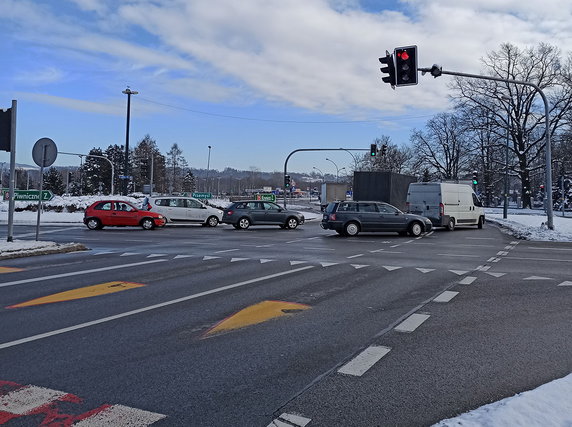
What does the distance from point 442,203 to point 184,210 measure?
1389 cm

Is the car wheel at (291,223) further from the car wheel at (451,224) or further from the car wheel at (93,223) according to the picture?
the car wheel at (93,223)

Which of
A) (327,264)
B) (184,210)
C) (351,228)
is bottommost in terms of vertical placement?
(327,264)

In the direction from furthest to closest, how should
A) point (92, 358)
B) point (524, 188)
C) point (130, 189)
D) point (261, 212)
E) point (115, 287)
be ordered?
point (130, 189)
point (524, 188)
point (261, 212)
point (115, 287)
point (92, 358)

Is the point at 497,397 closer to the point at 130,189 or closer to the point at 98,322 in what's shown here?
the point at 98,322

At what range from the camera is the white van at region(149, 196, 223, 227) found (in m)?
27.2

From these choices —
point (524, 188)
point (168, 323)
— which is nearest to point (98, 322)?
point (168, 323)

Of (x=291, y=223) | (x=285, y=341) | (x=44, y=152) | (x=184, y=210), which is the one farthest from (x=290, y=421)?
(x=184, y=210)

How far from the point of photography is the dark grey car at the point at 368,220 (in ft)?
68.0

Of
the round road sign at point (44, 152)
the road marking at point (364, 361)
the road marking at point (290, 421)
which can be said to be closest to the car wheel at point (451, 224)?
the round road sign at point (44, 152)

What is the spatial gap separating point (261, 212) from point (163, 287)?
17.5 meters

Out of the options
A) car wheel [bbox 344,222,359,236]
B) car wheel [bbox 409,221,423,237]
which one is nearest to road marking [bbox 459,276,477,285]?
car wheel [bbox 344,222,359,236]

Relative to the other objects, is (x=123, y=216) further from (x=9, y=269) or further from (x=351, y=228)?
(x=9, y=269)

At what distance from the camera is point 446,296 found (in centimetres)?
782

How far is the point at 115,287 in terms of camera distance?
27.7ft
